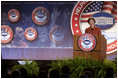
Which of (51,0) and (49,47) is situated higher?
(51,0)

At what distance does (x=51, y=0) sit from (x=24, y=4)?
99 centimetres

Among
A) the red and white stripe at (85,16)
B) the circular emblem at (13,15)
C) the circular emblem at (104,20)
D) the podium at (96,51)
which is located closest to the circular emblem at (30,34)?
the circular emblem at (13,15)

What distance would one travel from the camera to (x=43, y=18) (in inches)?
286

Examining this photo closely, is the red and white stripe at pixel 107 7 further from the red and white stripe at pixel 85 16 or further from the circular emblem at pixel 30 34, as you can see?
the circular emblem at pixel 30 34

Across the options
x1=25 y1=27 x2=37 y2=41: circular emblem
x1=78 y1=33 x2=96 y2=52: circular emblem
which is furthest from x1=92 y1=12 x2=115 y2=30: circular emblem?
x1=78 y1=33 x2=96 y2=52: circular emblem

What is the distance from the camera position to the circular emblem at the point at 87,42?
3947 millimetres

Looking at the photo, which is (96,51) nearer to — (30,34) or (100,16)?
(100,16)

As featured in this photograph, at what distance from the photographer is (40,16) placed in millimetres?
7305

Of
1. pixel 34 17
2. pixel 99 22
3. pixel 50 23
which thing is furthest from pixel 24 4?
pixel 99 22

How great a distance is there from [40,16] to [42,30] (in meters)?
0.49

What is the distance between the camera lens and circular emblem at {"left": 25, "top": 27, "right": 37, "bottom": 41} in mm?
7363

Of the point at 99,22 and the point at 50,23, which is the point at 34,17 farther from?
the point at 99,22

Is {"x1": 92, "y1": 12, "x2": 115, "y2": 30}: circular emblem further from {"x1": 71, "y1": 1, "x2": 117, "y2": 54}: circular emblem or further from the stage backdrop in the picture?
the stage backdrop

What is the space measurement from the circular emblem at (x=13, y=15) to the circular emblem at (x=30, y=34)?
0.55m
